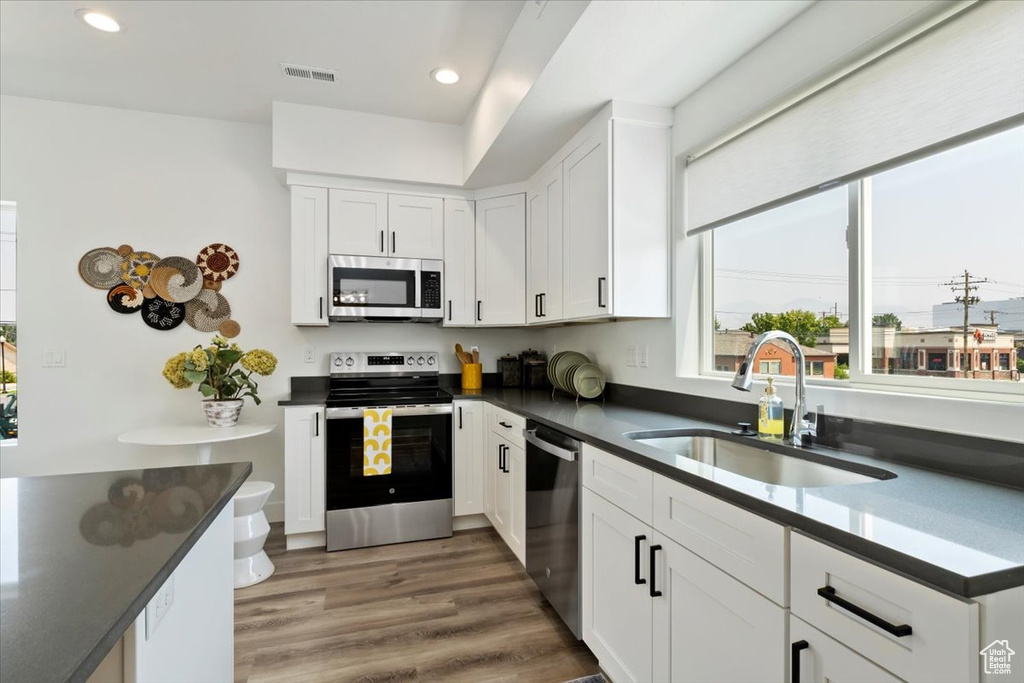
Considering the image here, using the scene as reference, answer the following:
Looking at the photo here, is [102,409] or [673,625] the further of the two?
[102,409]

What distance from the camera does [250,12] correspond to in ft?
7.13

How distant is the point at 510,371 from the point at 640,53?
7.73 ft

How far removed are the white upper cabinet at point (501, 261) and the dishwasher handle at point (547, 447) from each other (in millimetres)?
1139

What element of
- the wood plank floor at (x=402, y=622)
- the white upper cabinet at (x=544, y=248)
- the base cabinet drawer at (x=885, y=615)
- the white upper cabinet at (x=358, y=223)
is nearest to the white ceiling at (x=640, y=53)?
the white upper cabinet at (x=544, y=248)

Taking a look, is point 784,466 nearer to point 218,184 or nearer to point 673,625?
point 673,625

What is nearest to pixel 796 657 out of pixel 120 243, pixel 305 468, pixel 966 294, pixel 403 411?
pixel 966 294

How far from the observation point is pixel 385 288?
126 inches

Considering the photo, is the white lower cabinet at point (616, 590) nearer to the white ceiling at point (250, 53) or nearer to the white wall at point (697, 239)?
the white wall at point (697, 239)

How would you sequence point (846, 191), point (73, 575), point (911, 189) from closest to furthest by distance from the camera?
point (73, 575), point (911, 189), point (846, 191)

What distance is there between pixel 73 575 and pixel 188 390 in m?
2.98

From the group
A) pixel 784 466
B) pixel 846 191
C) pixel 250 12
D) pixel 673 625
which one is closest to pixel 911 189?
pixel 846 191

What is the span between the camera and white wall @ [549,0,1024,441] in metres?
1.26

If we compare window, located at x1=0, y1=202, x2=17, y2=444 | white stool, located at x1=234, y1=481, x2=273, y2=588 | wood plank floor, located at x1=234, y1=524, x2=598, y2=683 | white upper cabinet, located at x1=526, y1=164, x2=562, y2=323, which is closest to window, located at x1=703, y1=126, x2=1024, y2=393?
white upper cabinet, located at x1=526, y1=164, x2=562, y2=323

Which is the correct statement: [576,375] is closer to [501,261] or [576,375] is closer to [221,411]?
[501,261]
